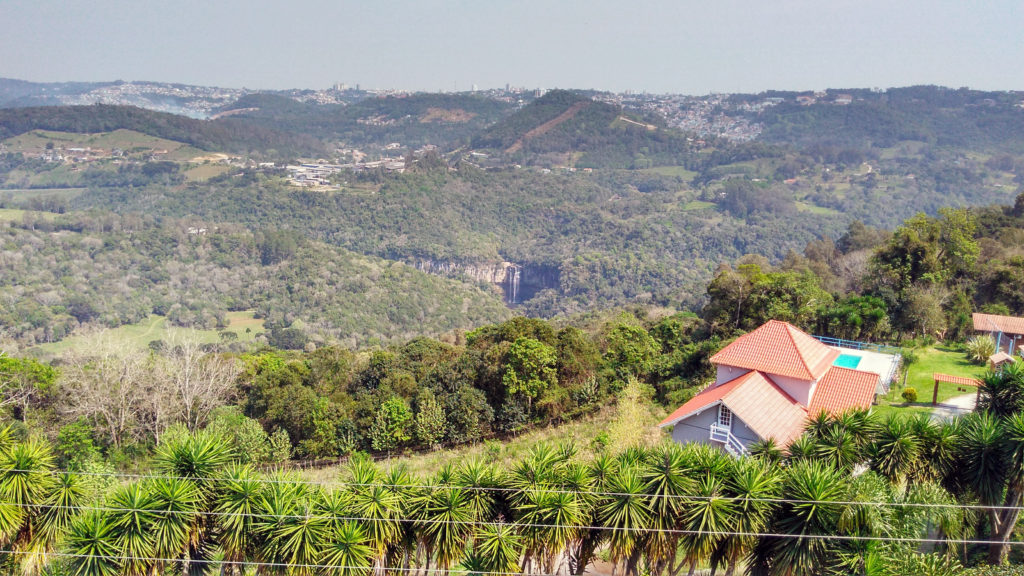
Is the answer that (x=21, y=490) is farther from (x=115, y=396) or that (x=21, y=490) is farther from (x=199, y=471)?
(x=115, y=396)

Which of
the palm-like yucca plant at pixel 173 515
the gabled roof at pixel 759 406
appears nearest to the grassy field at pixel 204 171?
the gabled roof at pixel 759 406

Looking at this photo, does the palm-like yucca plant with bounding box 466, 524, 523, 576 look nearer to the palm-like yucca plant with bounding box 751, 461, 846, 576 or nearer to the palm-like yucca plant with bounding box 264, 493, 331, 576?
the palm-like yucca plant with bounding box 264, 493, 331, 576

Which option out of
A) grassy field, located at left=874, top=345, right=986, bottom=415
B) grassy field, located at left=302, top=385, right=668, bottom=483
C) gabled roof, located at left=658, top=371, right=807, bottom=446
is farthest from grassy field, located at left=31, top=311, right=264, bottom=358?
grassy field, located at left=874, top=345, right=986, bottom=415

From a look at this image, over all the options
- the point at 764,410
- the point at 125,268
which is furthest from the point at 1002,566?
the point at 125,268

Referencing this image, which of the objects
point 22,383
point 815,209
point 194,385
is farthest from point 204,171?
point 815,209

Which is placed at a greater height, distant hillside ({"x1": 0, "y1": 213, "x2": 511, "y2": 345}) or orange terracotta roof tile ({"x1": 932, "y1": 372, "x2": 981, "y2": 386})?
orange terracotta roof tile ({"x1": 932, "y1": 372, "x2": 981, "y2": 386})

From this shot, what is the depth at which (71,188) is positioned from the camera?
135 meters

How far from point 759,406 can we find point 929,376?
399 inches

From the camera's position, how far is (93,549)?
1030 cm

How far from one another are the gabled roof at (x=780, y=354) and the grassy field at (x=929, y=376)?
2091mm

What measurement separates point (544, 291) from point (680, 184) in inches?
2935

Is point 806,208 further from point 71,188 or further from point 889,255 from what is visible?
point 71,188

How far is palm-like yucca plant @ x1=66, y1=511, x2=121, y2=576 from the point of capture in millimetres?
10227

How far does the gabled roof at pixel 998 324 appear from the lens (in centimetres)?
2611
